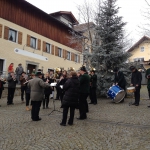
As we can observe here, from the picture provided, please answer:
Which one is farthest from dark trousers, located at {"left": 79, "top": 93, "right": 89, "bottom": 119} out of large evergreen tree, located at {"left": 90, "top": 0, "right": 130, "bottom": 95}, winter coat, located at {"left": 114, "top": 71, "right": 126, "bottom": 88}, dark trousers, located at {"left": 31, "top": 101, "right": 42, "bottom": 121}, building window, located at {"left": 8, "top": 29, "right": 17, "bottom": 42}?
building window, located at {"left": 8, "top": 29, "right": 17, "bottom": 42}

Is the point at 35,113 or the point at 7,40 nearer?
the point at 35,113

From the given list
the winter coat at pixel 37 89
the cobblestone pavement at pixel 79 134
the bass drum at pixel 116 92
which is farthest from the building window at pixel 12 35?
the cobblestone pavement at pixel 79 134

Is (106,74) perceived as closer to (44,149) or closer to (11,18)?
(44,149)

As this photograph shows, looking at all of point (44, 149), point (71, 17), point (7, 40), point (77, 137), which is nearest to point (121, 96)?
point (77, 137)

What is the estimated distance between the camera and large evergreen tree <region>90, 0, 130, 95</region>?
13047 mm

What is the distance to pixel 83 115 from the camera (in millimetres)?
7066

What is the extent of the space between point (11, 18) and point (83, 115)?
15621 mm

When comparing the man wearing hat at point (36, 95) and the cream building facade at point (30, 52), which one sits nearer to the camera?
the man wearing hat at point (36, 95)

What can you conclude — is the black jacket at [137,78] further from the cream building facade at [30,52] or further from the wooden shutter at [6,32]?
the wooden shutter at [6,32]

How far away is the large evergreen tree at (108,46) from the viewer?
42.8 feet

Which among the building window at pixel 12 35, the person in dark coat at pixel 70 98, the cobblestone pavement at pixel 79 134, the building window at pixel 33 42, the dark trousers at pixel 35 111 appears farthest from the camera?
the building window at pixel 33 42

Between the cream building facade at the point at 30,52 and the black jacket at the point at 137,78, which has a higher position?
the cream building facade at the point at 30,52

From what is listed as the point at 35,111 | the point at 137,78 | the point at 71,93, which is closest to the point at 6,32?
the point at 35,111

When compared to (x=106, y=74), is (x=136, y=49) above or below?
above
